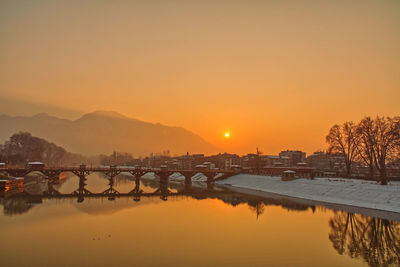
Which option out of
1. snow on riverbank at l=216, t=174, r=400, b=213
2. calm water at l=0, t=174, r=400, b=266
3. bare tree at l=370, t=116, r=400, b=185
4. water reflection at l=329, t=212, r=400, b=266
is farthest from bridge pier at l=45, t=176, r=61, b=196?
bare tree at l=370, t=116, r=400, b=185

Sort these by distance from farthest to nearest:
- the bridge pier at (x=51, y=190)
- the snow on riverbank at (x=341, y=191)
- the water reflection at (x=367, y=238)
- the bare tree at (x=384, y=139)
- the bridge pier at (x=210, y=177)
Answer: the bridge pier at (x=210, y=177)
the bridge pier at (x=51, y=190)
the bare tree at (x=384, y=139)
the snow on riverbank at (x=341, y=191)
the water reflection at (x=367, y=238)

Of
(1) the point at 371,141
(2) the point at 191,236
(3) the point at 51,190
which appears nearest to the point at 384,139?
(1) the point at 371,141

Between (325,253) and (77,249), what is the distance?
2350cm

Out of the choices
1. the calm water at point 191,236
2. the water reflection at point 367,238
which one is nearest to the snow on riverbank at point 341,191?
the calm water at point 191,236

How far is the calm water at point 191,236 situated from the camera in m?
26.4

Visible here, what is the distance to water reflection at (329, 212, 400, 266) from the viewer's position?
2819cm

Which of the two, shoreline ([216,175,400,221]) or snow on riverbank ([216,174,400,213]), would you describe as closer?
shoreline ([216,175,400,221])

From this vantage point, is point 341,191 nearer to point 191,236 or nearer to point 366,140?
point 366,140

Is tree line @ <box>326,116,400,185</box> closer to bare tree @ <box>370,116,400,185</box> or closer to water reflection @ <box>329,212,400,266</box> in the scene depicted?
bare tree @ <box>370,116,400,185</box>

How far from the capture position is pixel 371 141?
69000 mm

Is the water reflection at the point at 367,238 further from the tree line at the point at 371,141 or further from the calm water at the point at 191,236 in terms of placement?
the tree line at the point at 371,141

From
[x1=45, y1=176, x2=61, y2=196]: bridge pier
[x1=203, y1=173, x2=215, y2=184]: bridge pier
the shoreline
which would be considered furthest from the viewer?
[x1=203, y1=173, x2=215, y2=184]: bridge pier

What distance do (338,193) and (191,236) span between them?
39314 mm

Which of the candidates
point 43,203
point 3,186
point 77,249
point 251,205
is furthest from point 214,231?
point 3,186
